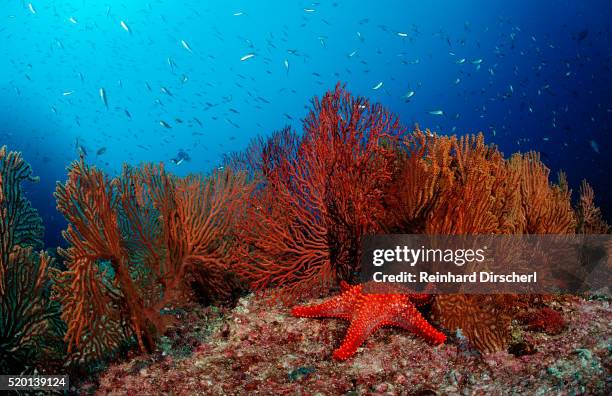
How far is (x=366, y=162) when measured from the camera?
4.87 m

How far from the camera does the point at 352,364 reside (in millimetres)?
3574

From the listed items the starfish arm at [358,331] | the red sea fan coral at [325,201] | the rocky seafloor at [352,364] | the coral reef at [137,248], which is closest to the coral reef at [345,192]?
the red sea fan coral at [325,201]

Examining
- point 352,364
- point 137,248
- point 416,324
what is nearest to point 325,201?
point 416,324

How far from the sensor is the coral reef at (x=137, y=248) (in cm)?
347

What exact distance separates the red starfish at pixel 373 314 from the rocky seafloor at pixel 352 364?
0.46 ft

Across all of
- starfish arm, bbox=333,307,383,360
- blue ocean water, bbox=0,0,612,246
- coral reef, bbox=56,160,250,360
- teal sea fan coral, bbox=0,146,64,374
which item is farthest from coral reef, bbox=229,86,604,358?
blue ocean water, bbox=0,0,612,246

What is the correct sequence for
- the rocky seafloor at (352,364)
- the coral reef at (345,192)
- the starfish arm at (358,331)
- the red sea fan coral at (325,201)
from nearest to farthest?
the rocky seafloor at (352,364)
the starfish arm at (358,331)
the coral reef at (345,192)
the red sea fan coral at (325,201)

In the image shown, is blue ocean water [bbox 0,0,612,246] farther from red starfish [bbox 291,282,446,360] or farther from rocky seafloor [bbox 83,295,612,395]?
red starfish [bbox 291,282,446,360]

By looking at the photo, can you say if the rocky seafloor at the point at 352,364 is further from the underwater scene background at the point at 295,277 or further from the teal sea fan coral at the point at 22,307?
the teal sea fan coral at the point at 22,307

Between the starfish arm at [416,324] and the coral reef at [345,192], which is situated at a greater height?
the coral reef at [345,192]

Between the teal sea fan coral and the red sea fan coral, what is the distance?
6.95ft

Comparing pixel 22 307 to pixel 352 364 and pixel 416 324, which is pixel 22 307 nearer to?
pixel 352 364

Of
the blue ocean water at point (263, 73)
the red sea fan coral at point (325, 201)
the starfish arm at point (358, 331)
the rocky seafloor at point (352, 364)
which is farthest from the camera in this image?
the blue ocean water at point (263, 73)

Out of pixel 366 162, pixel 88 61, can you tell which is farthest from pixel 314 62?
pixel 366 162
